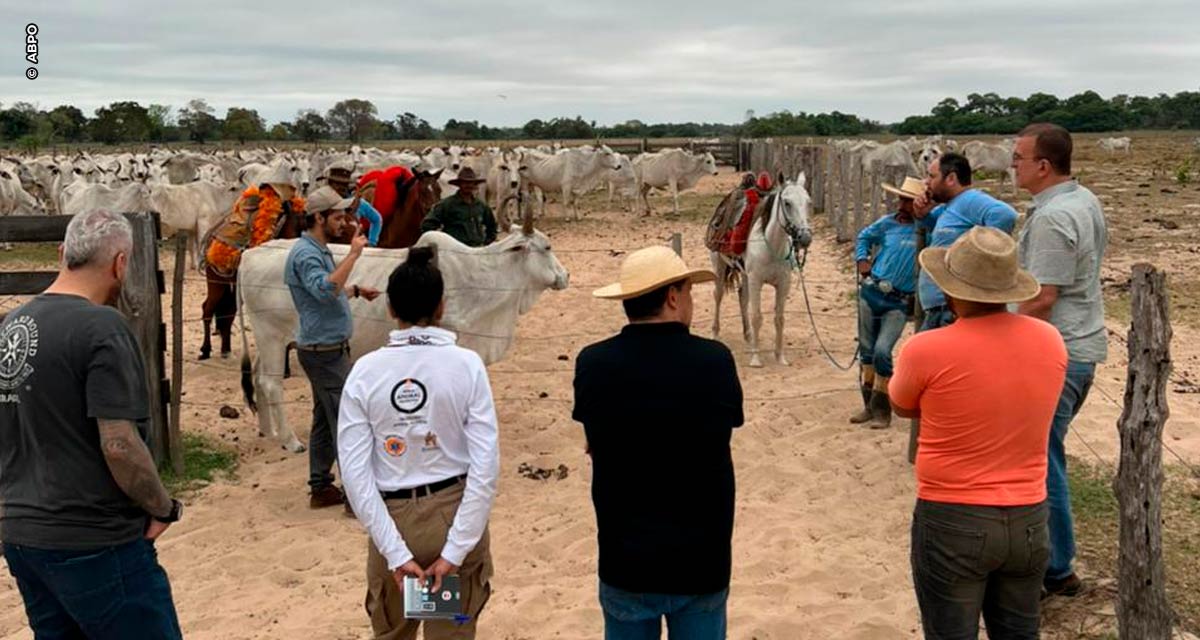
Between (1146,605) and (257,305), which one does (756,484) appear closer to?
(1146,605)

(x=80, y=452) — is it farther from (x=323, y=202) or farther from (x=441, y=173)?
(x=441, y=173)

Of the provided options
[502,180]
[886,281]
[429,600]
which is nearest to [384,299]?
[886,281]

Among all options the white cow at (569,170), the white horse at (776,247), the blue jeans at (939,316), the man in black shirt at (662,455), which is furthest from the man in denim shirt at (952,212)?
the white cow at (569,170)

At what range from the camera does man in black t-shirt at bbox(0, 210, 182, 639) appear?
9.47 ft

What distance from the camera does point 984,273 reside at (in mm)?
3270

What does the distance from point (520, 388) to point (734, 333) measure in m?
3.20

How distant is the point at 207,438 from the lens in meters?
7.91

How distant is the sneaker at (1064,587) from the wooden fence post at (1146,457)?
0.82m

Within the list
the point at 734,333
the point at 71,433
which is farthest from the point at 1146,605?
the point at 734,333

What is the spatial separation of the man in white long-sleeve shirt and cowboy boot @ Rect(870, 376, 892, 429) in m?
5.09

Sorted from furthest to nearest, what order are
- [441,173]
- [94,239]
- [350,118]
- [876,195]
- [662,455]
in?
[350,118] < [441,173] < [876,195] < [94,239] < [662,455]

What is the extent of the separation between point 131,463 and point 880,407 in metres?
6.08

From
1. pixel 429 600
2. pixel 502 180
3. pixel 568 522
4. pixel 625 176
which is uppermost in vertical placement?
pixel 625 176

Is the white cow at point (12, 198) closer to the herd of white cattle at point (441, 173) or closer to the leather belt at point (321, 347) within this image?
the herd of white cattle at point (441, 173)
